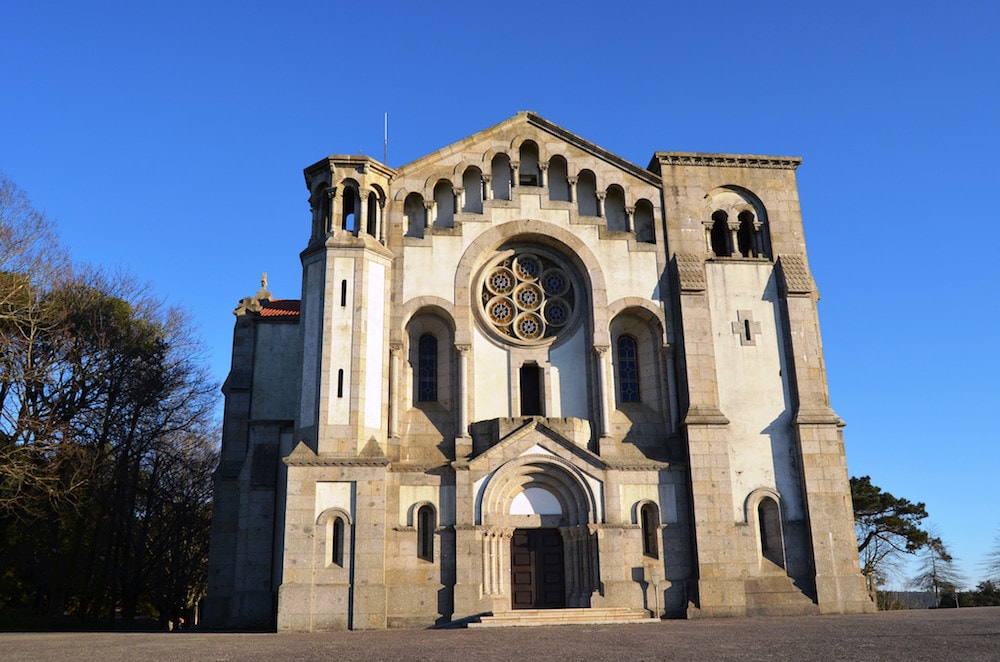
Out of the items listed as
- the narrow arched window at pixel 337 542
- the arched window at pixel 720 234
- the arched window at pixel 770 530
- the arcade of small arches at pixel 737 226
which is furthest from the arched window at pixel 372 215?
the arched window at pixel 770 530

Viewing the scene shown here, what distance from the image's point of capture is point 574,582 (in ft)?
81.2

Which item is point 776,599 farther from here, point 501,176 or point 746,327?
point 501,176

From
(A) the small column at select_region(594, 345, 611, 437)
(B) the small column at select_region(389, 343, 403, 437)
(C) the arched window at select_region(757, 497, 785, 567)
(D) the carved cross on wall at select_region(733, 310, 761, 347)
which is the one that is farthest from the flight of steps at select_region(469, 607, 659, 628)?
(D) the carved cross on wall at select_region(733, 310, 761, 347)

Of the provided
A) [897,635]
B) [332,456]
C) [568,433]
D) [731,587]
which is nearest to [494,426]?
[568,433]

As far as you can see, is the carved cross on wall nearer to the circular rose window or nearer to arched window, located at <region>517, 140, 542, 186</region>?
the circular rose window

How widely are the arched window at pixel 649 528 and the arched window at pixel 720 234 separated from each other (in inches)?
361

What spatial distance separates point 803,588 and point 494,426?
10.3m

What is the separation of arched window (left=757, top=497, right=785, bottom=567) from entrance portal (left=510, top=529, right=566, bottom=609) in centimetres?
620

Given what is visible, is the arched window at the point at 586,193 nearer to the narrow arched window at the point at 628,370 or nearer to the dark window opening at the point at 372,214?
the narrow arched window at the point at 628,370

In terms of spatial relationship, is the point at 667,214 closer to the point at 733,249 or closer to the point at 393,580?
the point at 733,249

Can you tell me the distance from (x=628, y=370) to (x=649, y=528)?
5290 millimetres

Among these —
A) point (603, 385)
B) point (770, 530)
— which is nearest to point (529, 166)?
point (603, 385)

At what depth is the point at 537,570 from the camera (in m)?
25.1

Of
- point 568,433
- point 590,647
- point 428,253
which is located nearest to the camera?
point 590,647
